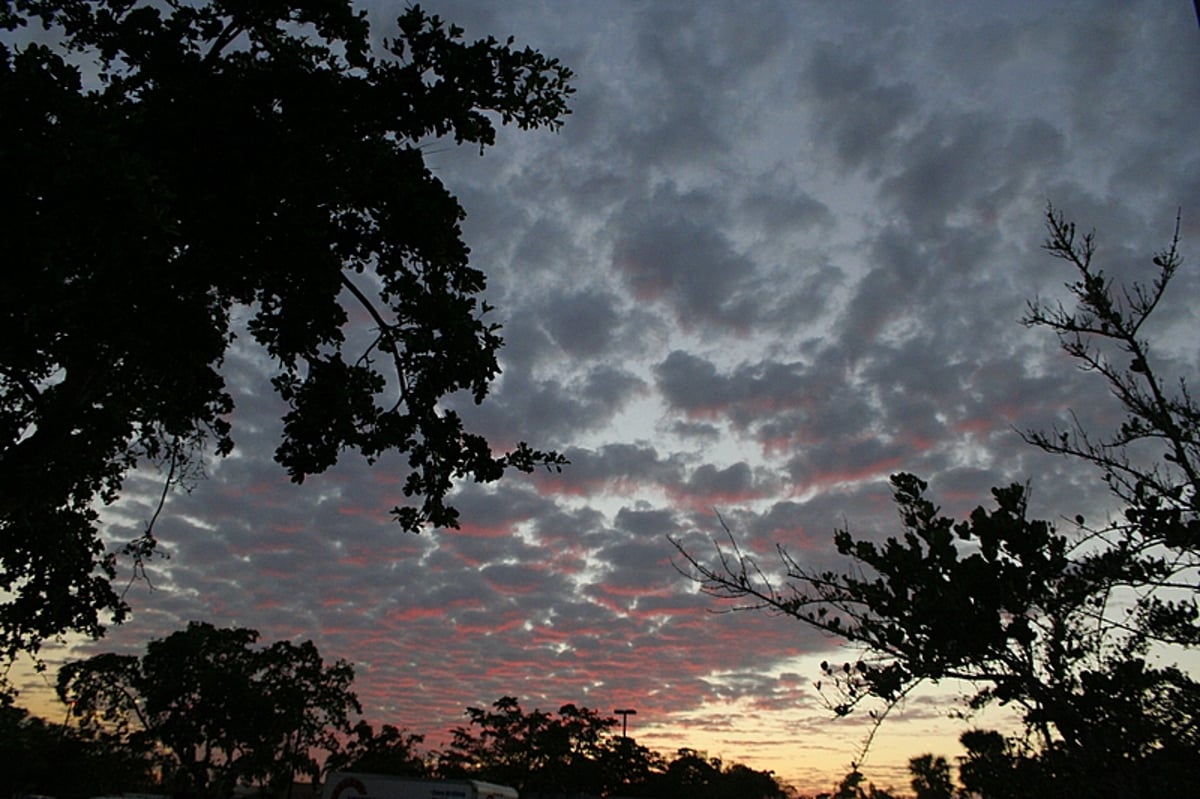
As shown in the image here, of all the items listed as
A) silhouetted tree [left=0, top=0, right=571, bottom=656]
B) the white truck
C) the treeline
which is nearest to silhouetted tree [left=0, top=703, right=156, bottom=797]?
the treeline

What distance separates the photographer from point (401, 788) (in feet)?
82.4

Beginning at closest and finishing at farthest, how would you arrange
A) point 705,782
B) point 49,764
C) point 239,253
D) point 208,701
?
point 239,253
point 208,701
point 49,764
point 705,782

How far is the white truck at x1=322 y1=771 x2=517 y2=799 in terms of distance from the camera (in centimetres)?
2375

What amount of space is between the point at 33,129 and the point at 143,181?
1.99 metres

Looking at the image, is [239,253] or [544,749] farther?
[544,749]

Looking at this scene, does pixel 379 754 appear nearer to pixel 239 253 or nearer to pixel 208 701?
pixel 208 701

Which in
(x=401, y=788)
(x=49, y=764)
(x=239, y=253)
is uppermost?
(x=239, y=253)

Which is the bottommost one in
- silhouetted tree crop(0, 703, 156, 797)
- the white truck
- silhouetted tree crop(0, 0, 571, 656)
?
silhouetted tree crop(0, 703, 156, 797)

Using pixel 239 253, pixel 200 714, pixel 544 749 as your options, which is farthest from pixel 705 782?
pixel 239 253

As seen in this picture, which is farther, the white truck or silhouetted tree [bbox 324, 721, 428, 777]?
silhouetted tree [bbox 324, 721, 428, 777]

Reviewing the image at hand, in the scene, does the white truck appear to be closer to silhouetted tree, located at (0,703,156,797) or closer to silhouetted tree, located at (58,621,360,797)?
silhouetted tree, located at (58,621,360,797)

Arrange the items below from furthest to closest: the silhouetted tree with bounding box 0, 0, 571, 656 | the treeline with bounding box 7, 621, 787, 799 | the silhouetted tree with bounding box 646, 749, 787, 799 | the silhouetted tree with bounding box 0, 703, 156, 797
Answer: the silhouetted tree with bounding box 646, 749, 787, 799 → the silhouetted tree with bounding box 0, 703, 156, 797 → the treeline with bounding box 7, 621, 787, 799 → the silhouetted tree with bounding box 0, 0, 571, 656

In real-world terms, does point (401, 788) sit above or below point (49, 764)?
above

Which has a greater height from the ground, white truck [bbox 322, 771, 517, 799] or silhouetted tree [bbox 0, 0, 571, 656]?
silhouetted tree [bbox 0, 0, 571, 656]
